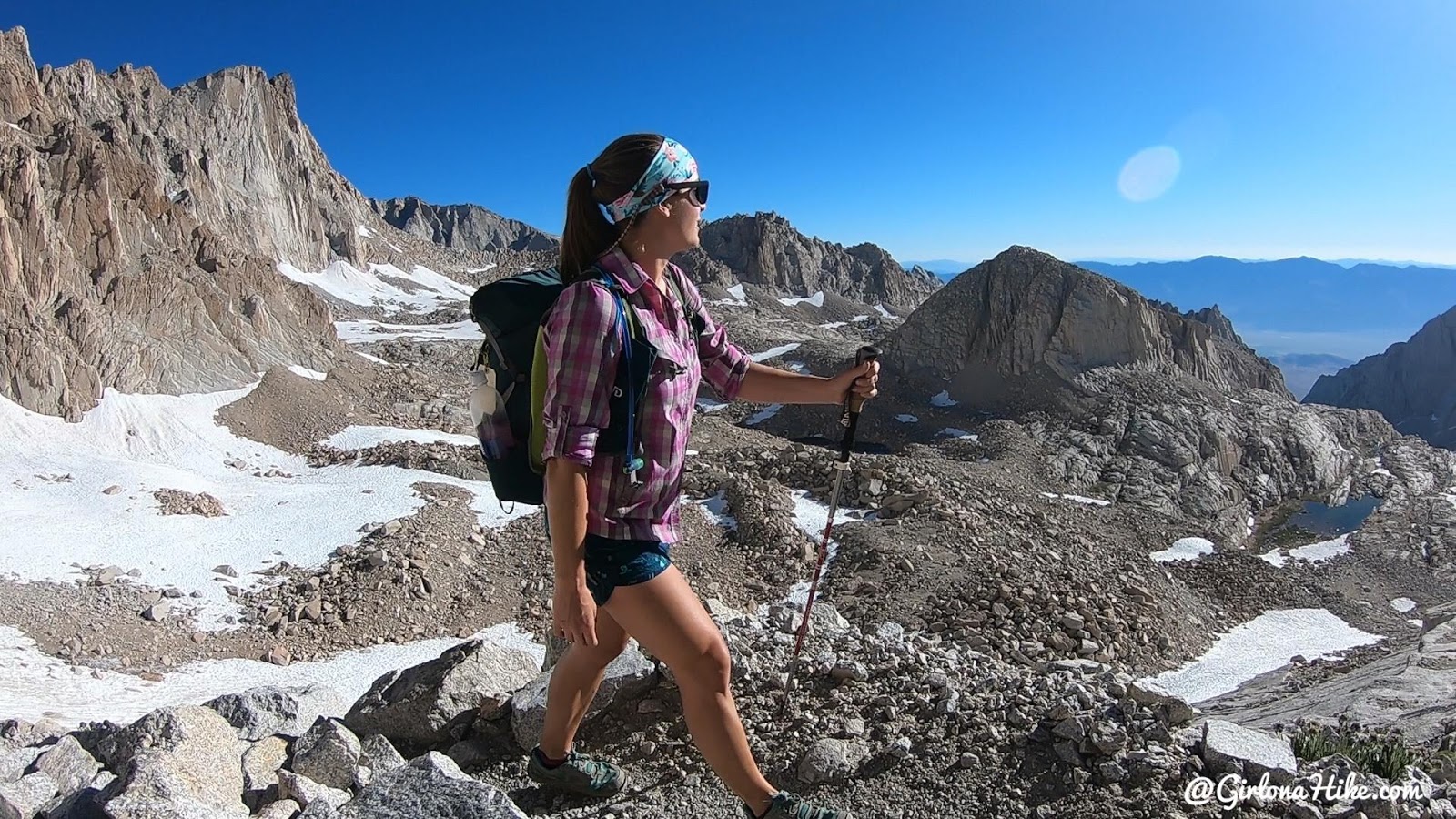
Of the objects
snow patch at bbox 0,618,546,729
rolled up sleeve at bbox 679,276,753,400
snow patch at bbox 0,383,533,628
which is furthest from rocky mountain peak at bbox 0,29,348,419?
rolled up sleeve at bbox 679,276,753,400

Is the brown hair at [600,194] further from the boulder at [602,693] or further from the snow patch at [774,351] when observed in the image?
the snow patch at [774,351]

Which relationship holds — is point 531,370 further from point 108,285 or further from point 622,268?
point 108,285

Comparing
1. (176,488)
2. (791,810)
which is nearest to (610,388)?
(791,810)

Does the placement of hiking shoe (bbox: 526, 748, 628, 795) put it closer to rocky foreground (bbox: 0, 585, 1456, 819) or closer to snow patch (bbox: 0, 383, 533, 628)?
rocky foreground (bbox: 0, 585, 1456, 819)

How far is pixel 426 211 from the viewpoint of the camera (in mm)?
183125

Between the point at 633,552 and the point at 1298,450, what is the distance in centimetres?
5446

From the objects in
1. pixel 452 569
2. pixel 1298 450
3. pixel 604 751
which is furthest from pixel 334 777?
pixel 1298 450

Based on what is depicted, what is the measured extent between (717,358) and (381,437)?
2700 cm

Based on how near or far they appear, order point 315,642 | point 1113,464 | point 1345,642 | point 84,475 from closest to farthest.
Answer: point 315,642 → point 84,475 → point 1345,642 → point 1113,464

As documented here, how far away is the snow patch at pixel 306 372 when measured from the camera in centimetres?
3288

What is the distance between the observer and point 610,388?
302 cm

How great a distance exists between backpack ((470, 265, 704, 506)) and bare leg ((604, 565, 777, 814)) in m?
0.53

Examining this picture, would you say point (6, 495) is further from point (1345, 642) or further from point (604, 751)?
point (1345, 642)

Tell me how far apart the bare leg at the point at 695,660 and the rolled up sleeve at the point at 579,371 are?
72 cm
